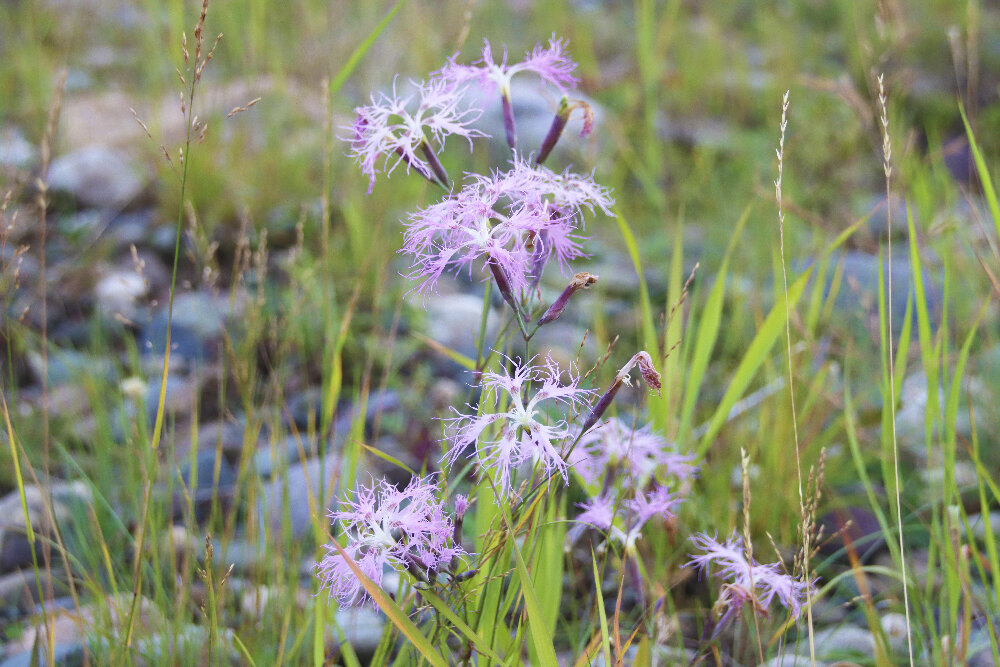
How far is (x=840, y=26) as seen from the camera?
5543 millimetres

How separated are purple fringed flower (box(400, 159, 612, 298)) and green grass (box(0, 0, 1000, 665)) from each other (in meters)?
0.23

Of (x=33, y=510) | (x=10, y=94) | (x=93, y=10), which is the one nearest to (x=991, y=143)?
(x=33, y=510)

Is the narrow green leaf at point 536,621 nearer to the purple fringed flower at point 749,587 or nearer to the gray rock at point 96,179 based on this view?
the purple fringed flower at point 749,587

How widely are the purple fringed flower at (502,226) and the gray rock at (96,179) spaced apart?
2.64 meters

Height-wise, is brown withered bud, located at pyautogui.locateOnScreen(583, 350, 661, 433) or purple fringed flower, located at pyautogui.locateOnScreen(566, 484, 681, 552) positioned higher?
brown withered bud, located at pyautogui.locateOnScreen(583, 350, 661, 433)

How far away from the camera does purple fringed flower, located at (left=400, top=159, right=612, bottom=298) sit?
85 cm

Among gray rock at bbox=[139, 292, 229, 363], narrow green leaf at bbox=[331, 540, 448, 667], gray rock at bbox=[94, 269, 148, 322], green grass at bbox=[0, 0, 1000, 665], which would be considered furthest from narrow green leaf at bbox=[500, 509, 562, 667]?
gray rock at bbox=[94, 269, 148, 322]

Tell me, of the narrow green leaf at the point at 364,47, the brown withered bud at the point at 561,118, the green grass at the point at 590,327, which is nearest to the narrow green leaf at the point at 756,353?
the green grass at the point at 590,327

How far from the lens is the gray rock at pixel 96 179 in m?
3.13

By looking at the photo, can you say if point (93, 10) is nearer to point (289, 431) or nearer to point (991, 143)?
point (289, 431)

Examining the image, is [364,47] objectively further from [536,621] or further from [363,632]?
[363,632]

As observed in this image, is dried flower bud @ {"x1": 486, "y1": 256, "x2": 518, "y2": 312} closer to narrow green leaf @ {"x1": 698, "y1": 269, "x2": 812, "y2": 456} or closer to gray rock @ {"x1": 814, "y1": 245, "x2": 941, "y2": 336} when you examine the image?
narrow green leaf @ {"x1": 698, "y1": 269, "x2": 812, "y2": 456}

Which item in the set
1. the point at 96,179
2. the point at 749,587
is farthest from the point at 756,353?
the point at 96,179

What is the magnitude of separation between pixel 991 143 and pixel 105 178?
393 centimetres
